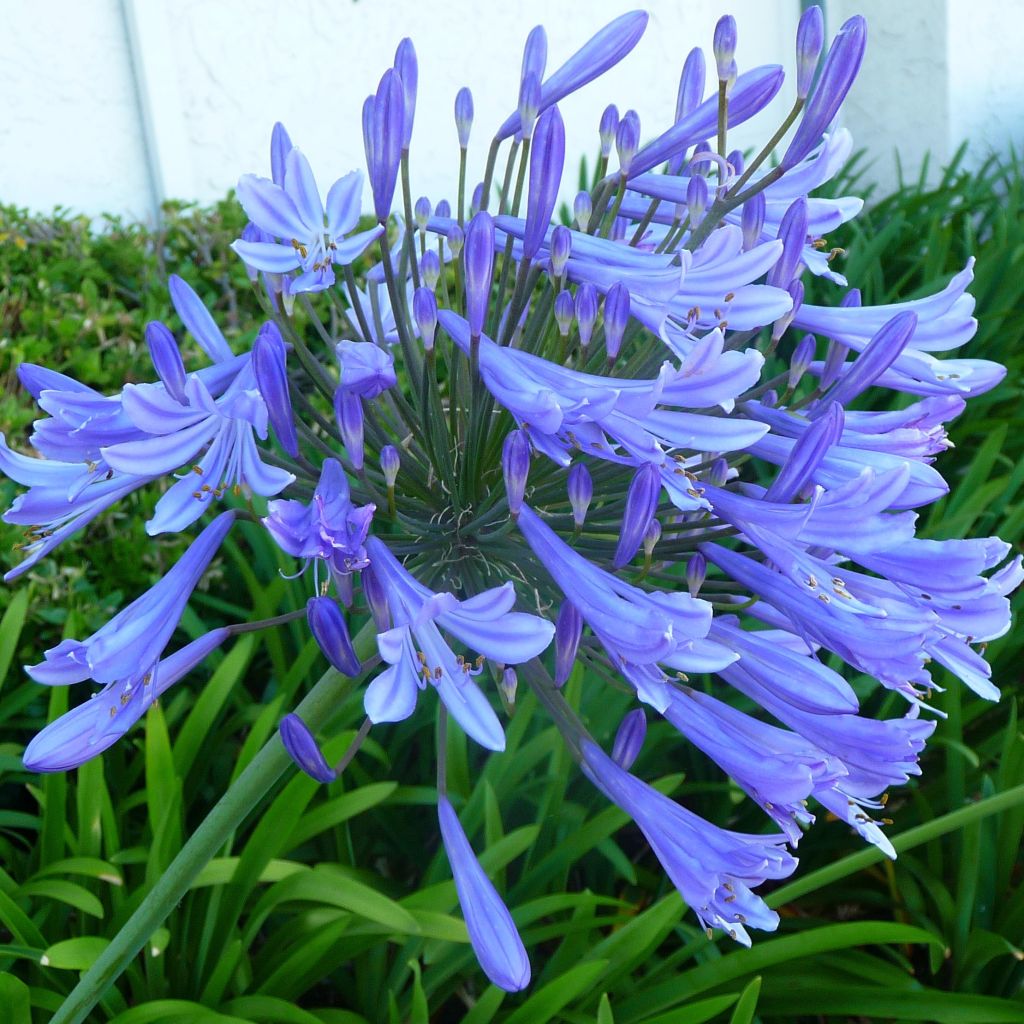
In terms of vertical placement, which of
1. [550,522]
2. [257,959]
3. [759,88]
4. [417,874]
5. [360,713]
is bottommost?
[417,874]

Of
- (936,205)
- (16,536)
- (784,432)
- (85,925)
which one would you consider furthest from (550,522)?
(936,205)

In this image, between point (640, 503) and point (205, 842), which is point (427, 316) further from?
point (205, 842)

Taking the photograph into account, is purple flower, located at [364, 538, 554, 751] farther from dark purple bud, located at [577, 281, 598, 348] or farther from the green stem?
dark purple bud, located at [577, 281, 598, 348]

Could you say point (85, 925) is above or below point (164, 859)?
below

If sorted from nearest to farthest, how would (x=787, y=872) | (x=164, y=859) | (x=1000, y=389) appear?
(x=787, y=872) → (x=164, y=859) → (x=1000, y=389)

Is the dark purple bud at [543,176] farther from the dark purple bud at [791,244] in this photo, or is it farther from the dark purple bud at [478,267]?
the dark purple bud at [791,244]

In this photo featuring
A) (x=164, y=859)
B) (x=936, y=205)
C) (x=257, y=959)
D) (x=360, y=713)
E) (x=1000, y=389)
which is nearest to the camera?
(x=164, y=859)

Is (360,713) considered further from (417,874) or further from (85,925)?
(85,925)
